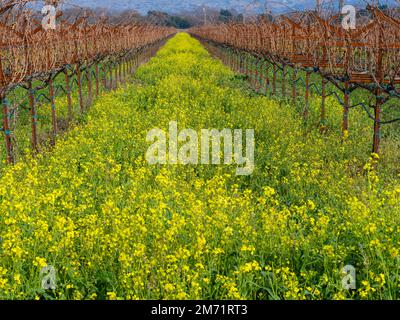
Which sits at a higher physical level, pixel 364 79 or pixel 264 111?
pixel 364 79

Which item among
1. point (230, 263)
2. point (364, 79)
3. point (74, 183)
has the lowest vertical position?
point (230, 263)

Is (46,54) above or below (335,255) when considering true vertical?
above

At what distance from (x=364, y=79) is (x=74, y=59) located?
7.96 metres

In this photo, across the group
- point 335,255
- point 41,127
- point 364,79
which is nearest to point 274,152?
point 364,79

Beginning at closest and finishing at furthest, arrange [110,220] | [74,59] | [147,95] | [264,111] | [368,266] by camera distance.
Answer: [368,266] → [110,220] → [264,111] → [74,59] → [147,95]

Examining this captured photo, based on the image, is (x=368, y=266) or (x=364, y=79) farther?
(x=364, y=79)

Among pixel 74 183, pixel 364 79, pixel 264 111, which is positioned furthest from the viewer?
pixel 264 111

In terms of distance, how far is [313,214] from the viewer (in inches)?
261

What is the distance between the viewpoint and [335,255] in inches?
181

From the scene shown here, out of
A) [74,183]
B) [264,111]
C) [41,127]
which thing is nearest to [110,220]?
[74,183]

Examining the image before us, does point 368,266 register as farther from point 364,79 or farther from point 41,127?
point 41,127

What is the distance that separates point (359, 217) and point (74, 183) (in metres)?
3.54

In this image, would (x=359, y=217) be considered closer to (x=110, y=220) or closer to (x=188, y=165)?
(x=110, y=220)

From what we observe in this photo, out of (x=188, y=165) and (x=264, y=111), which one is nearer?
(x=188, y=165)
